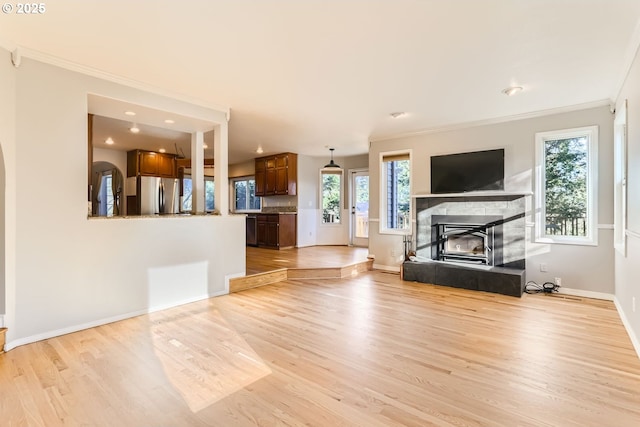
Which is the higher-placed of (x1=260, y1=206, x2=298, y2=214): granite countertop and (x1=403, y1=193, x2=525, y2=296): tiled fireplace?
(x1=260, y1=206, x2=298, y2=214): granite countertop

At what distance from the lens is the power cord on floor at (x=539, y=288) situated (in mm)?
4332

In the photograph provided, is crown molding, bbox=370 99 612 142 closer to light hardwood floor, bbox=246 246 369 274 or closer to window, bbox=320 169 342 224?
light hardwood floor, bbox=246 246 369 274

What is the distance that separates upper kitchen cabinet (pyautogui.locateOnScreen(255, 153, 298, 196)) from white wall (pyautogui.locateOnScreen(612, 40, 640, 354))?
19.8 feet

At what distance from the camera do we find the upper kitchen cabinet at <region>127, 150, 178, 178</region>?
7188mm

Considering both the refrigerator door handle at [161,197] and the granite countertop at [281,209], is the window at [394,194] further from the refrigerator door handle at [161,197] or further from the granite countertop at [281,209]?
the refrigerator door handle at [161,197]

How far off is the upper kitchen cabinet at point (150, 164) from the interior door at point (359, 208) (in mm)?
4477

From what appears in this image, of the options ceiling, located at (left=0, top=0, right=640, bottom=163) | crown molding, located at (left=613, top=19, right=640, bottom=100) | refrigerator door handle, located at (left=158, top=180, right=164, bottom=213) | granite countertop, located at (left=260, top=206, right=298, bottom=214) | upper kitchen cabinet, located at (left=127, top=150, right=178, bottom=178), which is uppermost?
ceiling, located at (left=0, top=0, right=640, bottom=163)

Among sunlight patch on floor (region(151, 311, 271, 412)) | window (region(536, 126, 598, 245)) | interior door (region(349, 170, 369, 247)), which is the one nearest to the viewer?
sunlight patch on floor (region(151, 311, 271, 412))

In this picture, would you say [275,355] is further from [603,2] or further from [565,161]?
[565,161]

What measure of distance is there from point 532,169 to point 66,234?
564 centimetres

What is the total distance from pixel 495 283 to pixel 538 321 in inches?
44.5

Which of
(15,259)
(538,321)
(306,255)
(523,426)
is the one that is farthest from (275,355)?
(306,255)

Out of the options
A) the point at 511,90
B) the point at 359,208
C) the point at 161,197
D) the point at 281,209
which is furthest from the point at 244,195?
the point at 511,90

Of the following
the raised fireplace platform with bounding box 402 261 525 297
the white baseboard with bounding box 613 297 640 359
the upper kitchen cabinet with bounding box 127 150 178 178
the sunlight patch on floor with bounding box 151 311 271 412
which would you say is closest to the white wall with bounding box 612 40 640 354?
the white baseboard with bounding box 613 297 640 359
